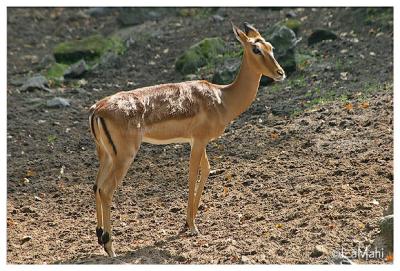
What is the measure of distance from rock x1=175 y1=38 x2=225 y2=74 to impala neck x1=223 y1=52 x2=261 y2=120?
5270 millimetres

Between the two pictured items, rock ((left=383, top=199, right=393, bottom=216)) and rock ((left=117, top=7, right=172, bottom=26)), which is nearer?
rock ((left=383, top=199, right=393, bottom=216))

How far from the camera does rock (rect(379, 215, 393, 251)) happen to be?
751 centimetres

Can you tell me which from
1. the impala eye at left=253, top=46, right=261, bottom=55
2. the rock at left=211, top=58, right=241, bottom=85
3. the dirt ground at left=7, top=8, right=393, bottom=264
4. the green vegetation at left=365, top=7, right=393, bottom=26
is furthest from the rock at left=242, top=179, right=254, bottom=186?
the green vegetation at left=365, top=7, right=393, bottom=26

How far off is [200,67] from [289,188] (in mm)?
5567

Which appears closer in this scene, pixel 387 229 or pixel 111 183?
pixel 387 229

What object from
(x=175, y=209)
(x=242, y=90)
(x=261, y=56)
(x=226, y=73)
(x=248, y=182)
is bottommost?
(x=175, y=209)

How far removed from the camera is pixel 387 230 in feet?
24.8

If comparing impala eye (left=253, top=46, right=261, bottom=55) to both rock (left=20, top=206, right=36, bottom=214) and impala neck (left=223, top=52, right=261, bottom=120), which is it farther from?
rock (left=20, top=206, right=36, bottom=214)

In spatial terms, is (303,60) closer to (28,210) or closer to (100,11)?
(28,210)

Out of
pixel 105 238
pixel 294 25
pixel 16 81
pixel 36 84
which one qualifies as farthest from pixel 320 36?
pixel 105 238

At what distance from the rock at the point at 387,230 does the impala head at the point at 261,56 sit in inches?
86.2

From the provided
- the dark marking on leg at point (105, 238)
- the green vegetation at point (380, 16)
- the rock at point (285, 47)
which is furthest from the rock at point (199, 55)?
the dark marking on leg at point (105, 238)

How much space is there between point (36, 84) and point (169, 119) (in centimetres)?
699

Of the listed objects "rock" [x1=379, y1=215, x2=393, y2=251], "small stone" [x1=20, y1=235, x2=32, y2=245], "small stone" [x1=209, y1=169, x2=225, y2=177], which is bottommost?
"small stone" [x1=20, y1=235, x2=32, y2=245]
